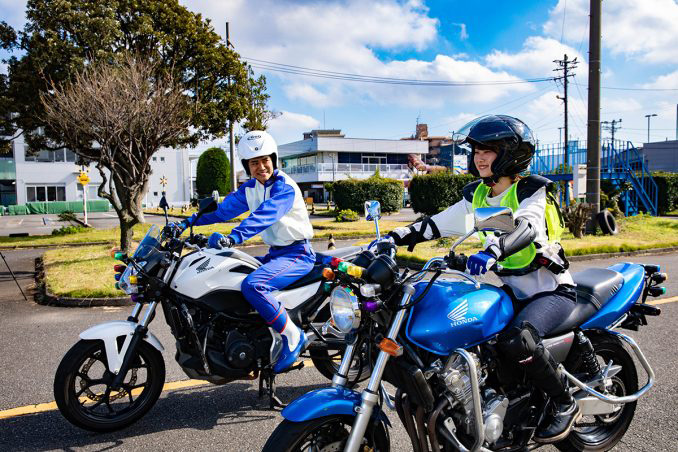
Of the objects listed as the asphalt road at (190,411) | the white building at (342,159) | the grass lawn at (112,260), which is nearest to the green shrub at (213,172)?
the grass lawn at (112,260)

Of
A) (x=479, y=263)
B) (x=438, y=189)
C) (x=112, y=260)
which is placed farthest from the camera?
(x=438, y=189)

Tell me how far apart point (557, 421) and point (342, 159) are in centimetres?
6789

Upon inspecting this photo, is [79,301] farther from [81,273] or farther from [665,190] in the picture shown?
[665,190]

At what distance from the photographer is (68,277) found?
9.41 m

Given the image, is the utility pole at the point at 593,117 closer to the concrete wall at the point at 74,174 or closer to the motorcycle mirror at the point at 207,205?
the motorcycle mirror at the point at 207,205

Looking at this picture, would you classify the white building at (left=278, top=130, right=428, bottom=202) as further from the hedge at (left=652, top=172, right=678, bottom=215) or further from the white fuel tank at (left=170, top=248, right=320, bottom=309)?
the white fuel tank at (left=170, top=248, right=320, bottom=309)

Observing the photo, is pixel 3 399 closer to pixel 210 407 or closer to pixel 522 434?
pixel 210 407

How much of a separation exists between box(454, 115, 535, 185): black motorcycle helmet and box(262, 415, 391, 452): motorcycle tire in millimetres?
1659

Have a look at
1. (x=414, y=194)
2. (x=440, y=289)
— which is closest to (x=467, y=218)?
(x=440, y=289)

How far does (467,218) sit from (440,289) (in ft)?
2.06

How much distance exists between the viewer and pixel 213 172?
40000 mm

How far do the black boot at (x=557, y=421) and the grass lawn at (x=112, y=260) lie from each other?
6904 millimetres

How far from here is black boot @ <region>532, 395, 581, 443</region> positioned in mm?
2781

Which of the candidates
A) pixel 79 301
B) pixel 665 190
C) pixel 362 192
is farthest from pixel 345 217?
pixel 665 190
